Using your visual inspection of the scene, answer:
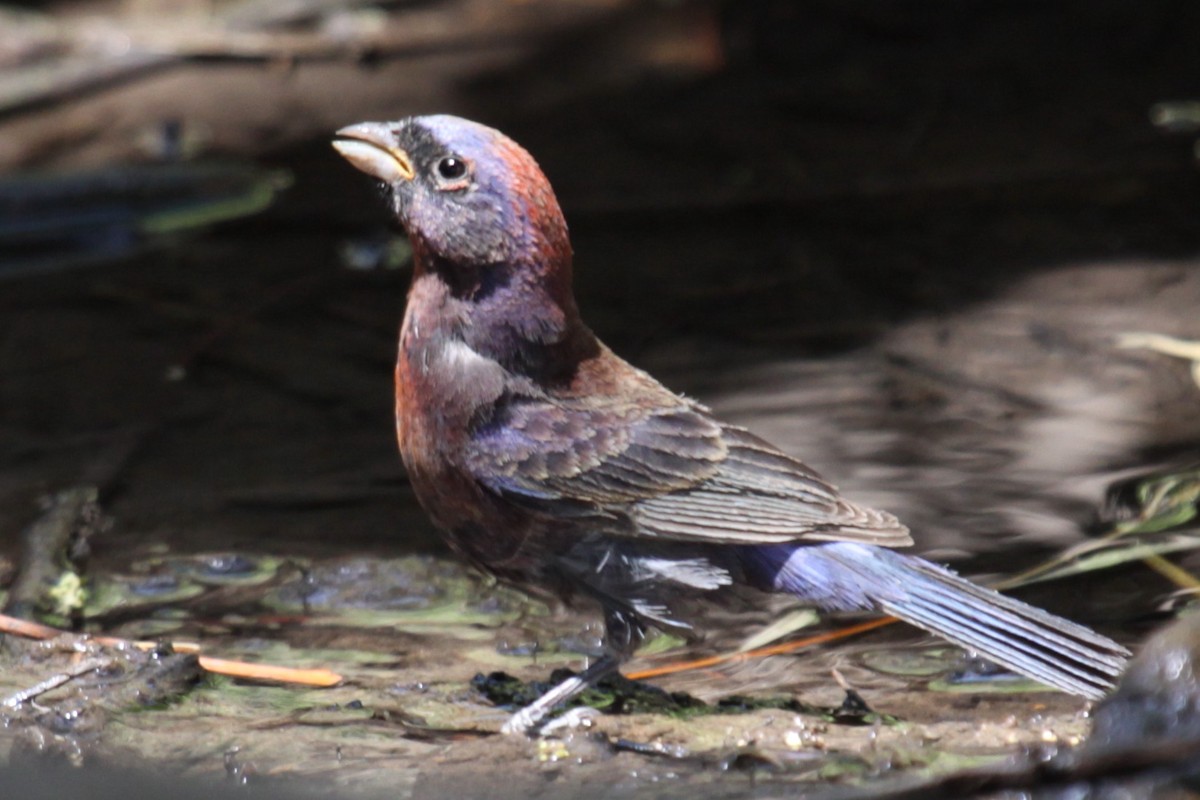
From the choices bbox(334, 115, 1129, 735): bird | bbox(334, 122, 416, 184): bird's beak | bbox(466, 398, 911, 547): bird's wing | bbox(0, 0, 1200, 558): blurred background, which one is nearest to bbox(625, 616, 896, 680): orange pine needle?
bbox(334, 115, 1129, 735): bird

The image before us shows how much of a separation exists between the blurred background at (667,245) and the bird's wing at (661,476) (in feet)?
2.71

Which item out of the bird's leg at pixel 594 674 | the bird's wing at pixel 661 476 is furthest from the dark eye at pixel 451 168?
the bird's leg at pixel 594 674

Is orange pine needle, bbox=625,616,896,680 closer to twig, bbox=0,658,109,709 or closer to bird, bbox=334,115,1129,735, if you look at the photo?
bird, bbox=334,115,1129,735

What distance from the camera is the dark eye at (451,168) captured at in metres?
3.90

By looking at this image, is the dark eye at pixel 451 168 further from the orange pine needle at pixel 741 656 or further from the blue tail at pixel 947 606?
the orange pine needle at pixel 741 656

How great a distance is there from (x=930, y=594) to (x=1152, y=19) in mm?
6394

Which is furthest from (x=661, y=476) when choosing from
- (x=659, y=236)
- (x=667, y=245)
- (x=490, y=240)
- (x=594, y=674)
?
(x=659, y=236)

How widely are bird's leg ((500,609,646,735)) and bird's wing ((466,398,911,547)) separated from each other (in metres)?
0.25

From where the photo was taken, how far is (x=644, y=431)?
13.2 feet

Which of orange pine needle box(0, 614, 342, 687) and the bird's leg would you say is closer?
the bird's leg

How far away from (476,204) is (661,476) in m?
0.83

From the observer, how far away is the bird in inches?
151

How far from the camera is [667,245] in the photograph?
23.5 feet

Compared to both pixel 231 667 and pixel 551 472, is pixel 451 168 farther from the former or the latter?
pixel 231 667
